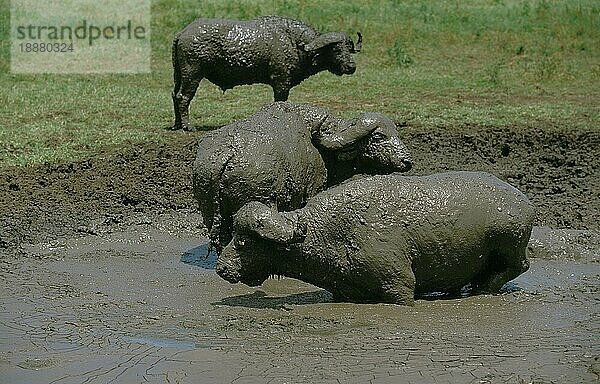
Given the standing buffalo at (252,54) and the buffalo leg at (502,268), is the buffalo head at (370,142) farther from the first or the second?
the standing buffalo at (252,54)

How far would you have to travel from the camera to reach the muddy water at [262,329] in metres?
5.84

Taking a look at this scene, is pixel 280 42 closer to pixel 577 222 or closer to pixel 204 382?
pixel 577 222

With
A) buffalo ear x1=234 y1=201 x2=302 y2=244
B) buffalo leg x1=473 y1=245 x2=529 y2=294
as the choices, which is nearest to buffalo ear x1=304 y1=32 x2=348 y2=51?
buffalo leg x1=473 y1=245 x2=529 y2=294

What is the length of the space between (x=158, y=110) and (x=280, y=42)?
8.59 ft

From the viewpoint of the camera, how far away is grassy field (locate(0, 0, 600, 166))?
47.1ft

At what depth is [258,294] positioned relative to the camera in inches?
305

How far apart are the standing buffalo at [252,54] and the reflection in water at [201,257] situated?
4948 millimetres

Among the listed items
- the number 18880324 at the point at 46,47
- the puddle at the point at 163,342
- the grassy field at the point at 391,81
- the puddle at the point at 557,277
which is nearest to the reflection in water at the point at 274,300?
the puddle at the point at 163,342

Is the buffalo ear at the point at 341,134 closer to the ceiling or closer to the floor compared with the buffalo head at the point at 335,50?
closer to the ceiling

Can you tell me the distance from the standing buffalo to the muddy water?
17.2 feet

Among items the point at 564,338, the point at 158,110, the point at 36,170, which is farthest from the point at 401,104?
the point at 564,338

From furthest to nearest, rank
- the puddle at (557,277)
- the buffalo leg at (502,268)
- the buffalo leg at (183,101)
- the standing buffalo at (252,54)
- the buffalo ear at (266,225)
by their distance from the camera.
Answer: the buffalo leg at (183,101) → the standing buffalo at (252,54) → the puddle at (557,277) → the buffalo leg at (502,268) → the buffalo ear at (266,225)

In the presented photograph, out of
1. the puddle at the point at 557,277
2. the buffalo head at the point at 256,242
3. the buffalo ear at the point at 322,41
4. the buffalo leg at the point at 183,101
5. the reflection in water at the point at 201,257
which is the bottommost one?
the buffalo leg at the point at 183,101

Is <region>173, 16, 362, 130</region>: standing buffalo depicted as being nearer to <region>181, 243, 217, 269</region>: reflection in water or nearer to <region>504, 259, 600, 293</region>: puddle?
<region>181, 243, 217, 269</region>: reflection in water
